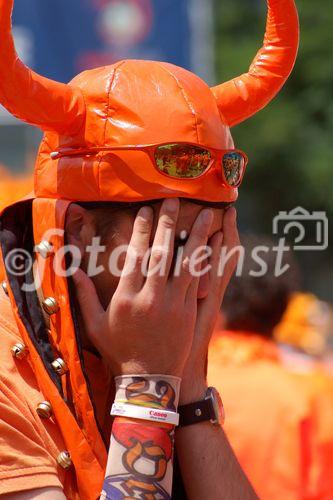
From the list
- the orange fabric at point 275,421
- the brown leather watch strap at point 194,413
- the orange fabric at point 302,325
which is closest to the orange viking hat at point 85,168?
the brown leather watch strap at point 194,413

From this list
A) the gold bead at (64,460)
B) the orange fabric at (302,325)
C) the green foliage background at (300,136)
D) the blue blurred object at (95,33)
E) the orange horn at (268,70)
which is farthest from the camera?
the green foliage background at (300,136)

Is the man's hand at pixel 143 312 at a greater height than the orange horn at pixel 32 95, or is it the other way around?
the orange horn at pixel 32 95

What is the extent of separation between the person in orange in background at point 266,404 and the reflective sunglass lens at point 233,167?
61.8 inches

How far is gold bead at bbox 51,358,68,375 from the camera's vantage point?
8.04 feet

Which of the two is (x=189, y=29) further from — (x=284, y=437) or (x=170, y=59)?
(x=284, y=437)

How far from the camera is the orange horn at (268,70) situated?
2.67 meters

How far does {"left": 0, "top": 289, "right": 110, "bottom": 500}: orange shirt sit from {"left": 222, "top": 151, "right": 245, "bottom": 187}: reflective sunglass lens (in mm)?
683

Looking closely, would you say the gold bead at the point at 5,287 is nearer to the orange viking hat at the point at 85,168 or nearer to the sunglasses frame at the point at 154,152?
the orange viking hat at the point at 85,168

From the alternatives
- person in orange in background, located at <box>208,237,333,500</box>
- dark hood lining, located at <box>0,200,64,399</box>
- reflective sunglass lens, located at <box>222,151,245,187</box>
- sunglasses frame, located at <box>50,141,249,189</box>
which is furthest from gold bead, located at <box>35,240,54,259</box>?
person in orange in background, located at <box>208,237,333,500</box>

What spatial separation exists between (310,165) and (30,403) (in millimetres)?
25725

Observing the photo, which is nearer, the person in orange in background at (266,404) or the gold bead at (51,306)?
the gold bead at (51,306)

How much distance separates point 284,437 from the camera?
4.02m

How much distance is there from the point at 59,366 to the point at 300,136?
26.2 meters

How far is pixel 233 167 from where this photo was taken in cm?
263
